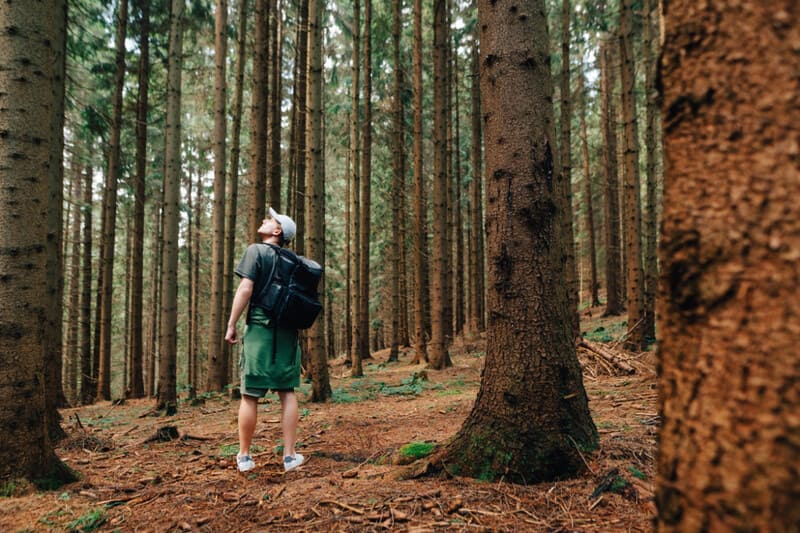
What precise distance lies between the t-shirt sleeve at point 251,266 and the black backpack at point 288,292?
0.09 metres

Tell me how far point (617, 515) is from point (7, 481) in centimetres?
407

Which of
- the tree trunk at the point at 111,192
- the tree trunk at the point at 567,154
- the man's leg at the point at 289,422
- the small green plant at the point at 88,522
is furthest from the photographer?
the tree trunk at the point at 111,192

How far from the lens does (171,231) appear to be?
8516 mm

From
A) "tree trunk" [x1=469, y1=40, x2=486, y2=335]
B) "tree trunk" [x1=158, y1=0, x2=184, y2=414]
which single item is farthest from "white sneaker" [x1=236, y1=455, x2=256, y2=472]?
"tree trunk" [x1=469, y1=40, x2=486, y2=335]

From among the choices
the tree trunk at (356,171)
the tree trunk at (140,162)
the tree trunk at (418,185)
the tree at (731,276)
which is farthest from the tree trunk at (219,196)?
the tree at (731,276)

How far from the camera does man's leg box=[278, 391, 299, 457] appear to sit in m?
4.22

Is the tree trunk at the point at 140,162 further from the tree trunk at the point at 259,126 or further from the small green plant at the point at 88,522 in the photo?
the small green plant at the point at 88,522

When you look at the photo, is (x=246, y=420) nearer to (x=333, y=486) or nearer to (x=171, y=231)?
(x=333, y=486)

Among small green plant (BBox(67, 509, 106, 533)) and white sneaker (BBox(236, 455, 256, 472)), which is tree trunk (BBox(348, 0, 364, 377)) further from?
small green plant (BBox(67, 509, 106, 533))

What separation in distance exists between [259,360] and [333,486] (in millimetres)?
1354

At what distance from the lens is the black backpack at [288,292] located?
4254mm

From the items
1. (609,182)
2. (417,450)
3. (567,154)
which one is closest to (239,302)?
(417,450)

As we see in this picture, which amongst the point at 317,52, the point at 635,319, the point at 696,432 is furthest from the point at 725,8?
the point at 635,319

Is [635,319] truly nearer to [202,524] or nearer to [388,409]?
[388,409]
